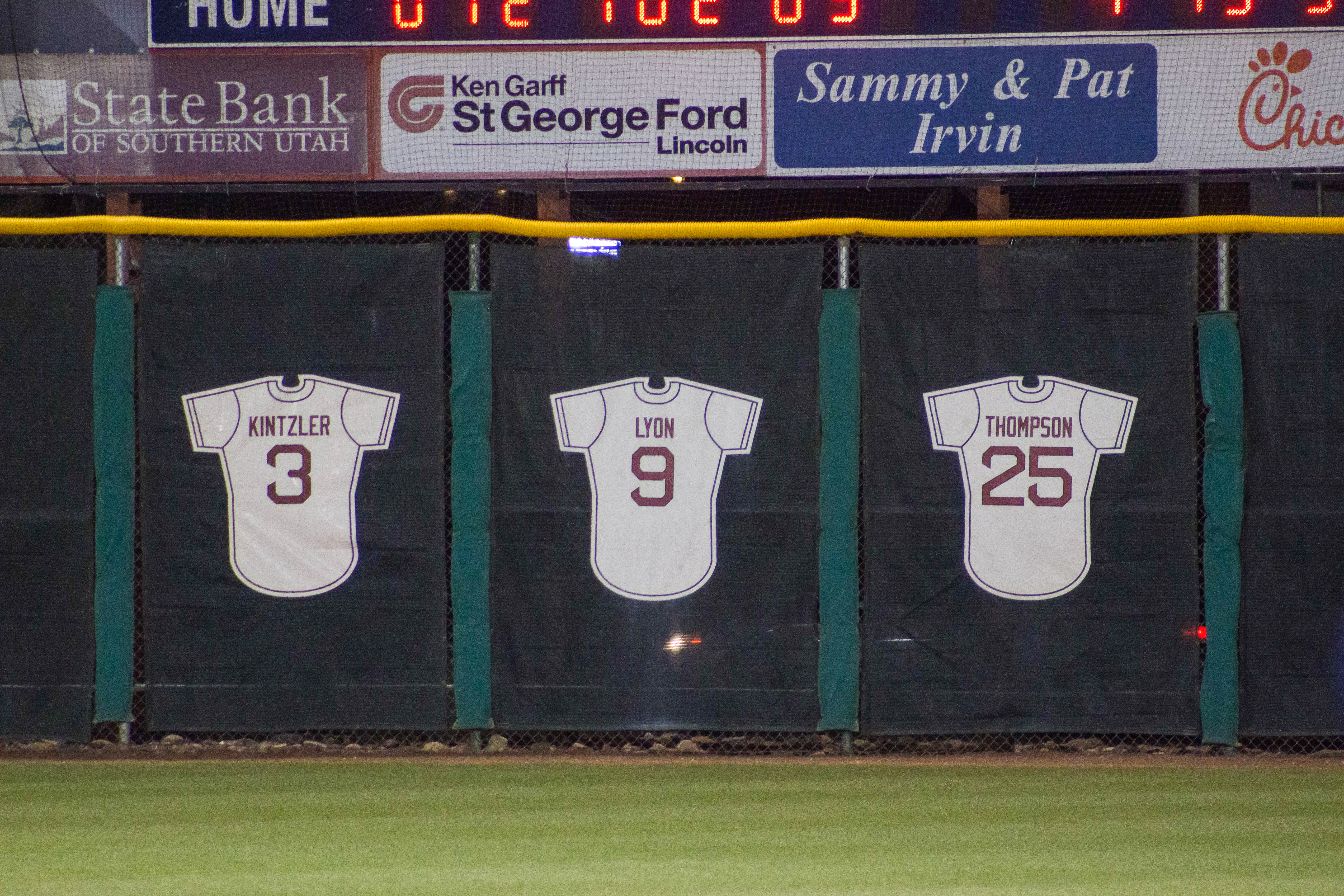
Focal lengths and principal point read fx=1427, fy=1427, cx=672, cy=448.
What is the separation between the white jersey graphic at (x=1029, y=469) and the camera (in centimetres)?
686

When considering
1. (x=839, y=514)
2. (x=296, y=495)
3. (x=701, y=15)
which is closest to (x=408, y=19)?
(x=701, y=15)

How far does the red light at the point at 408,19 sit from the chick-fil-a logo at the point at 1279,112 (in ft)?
14.7

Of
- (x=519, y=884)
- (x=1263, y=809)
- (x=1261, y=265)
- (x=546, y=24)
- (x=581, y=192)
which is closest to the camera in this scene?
(x=519, y=884)

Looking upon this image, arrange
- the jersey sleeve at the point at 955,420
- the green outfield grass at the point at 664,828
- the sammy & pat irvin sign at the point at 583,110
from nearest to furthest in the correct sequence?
the green outfield grass at the point at 664,828
the jersey sleeve at the point at 955,420
the sammy & pat irvin sign at the point at 583,110

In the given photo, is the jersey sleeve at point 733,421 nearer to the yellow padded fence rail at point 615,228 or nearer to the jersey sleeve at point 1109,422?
the yellow padded fence rail at point 615,228

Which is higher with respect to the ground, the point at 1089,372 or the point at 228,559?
the point at 1089,372

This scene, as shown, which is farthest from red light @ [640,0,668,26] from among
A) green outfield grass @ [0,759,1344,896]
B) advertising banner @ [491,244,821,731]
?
green outfield grass @ [0,759,1344,896]

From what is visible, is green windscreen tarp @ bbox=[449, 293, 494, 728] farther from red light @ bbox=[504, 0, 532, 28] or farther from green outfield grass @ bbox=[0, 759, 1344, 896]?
red light @ bbox=[504, 0, 532, 28]

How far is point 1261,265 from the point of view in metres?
6.84

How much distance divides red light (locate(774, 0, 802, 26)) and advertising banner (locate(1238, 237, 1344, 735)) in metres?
2.64

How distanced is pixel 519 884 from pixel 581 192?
16.5 feet

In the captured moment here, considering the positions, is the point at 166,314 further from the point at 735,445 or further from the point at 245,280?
the point at 735,445

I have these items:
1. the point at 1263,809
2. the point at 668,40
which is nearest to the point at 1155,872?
the point at 1263,809

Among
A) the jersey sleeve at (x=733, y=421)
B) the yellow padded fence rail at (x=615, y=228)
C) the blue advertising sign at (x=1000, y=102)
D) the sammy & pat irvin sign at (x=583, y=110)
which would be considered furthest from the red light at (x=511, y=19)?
the jersey sleeve at (x=733, y=421)
